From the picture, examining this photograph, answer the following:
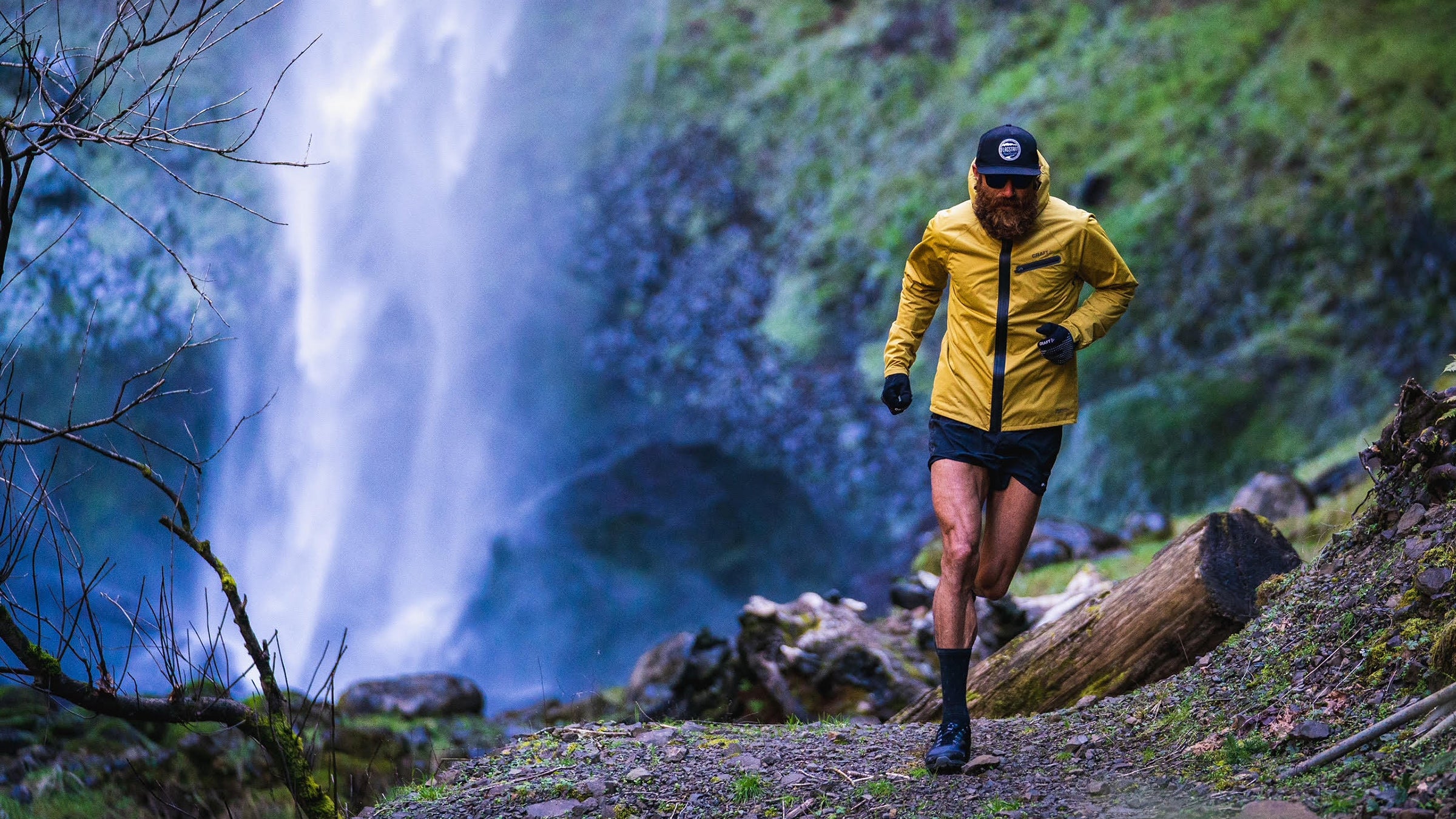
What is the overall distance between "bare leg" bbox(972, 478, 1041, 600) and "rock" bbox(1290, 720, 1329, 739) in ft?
3.66

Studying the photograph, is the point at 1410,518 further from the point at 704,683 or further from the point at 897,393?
the point at 704,683

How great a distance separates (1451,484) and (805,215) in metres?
15.8

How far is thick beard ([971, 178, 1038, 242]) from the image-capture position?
3938mm

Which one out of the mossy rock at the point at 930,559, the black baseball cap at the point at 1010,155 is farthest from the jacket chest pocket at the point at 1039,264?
the mossy rock at the point at 930,559

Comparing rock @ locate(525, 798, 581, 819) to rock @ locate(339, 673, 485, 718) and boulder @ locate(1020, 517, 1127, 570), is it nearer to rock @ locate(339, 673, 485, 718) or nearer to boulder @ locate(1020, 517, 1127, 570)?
rock @ locate(339, 673, 485, 718)

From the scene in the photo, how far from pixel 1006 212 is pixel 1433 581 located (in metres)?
1.80

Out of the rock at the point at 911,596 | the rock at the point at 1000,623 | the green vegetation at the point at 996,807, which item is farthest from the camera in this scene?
the rock at the point at 911,596

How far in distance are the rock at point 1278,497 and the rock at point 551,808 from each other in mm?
7677

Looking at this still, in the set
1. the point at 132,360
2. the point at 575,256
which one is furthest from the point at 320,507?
the point at 575,256

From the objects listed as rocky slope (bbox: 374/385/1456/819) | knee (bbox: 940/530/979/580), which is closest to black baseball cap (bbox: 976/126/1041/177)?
knee (bbox: 940/530/979/580)

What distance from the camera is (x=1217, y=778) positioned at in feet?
10.4

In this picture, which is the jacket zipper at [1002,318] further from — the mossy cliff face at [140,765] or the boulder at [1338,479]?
the boulder at [1338,479]

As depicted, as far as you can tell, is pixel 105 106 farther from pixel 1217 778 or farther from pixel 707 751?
pixel 1217 778

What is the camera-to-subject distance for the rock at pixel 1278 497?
9641 mm
